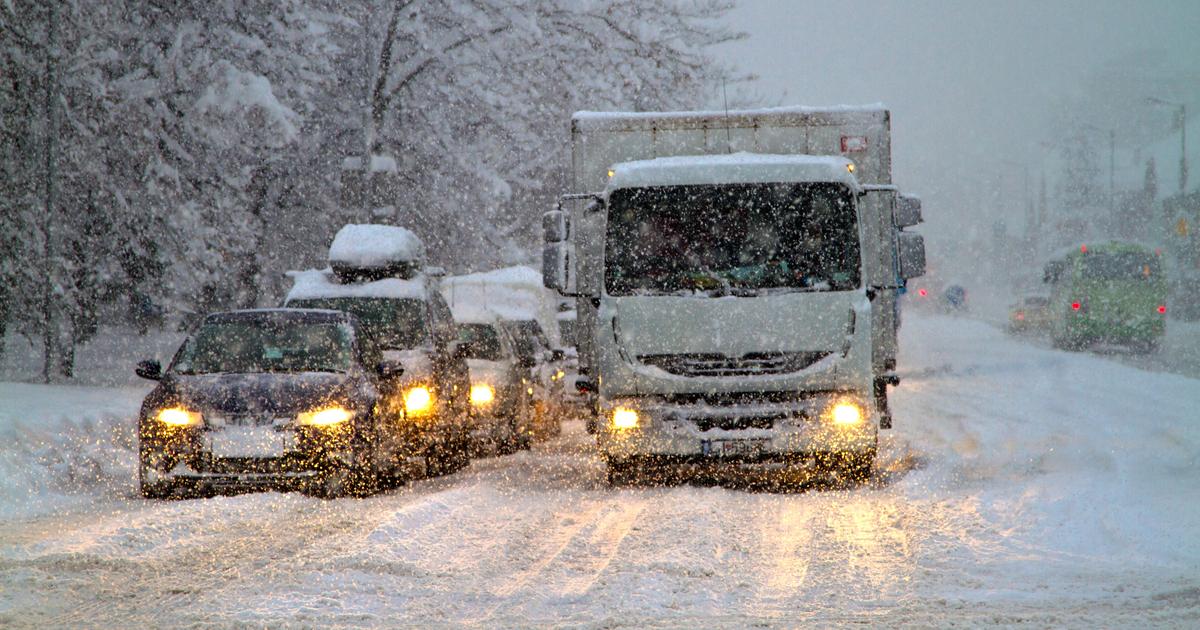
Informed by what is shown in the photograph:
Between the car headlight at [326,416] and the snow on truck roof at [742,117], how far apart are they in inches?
139

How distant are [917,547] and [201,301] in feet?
60.1

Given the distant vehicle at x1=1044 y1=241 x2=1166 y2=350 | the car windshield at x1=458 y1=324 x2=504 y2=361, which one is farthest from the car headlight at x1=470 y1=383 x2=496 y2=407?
the distant vehicle at x1=1044 y1=241 x2=1166 y2=350

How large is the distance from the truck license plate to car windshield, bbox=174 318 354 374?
3.13 meters

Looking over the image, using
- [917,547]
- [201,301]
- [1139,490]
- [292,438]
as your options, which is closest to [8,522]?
[292,438]

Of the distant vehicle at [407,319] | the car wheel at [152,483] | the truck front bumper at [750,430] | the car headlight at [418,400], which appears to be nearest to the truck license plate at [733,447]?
the truck front bumper at [750,430]

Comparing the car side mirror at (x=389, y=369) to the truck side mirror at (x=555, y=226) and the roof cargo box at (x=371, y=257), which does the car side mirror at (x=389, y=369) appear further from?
the roof cargo box at (x=371, y=257)

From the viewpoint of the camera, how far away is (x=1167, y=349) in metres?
41.2

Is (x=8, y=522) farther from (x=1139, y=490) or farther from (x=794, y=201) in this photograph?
(x=1139, y=490)

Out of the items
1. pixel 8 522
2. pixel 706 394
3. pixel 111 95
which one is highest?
pixel 111 95

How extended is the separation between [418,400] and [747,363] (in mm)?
3436

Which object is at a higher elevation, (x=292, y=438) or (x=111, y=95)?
(x=111, y=95)

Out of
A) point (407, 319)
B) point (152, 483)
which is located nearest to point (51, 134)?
point (407, 319)

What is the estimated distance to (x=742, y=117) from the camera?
41.9 feet

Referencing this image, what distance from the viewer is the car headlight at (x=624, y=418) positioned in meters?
11.6
